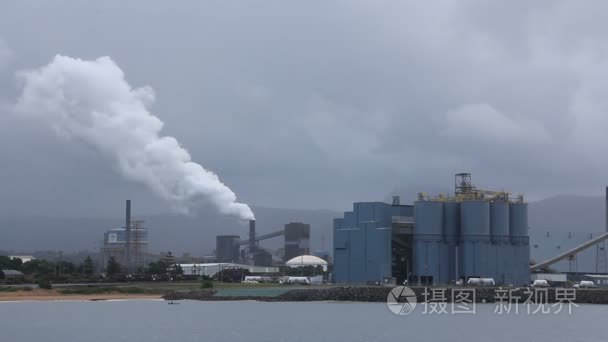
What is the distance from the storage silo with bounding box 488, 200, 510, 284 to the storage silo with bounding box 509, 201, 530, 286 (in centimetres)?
158

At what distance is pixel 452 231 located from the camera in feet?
404

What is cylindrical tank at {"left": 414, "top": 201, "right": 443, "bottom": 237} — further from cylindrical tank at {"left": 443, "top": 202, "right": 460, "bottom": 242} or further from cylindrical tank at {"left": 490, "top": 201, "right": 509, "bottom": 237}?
cylindrical tank at {"left": 490, "top": 201, "right": 509, "bottom": 237}

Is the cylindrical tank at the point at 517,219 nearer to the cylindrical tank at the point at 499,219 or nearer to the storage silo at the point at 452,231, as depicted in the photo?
the cylindrical tank at the point at 499,219

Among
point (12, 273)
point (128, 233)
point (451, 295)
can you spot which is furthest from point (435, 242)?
point (128, 233)

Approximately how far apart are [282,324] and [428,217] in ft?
174

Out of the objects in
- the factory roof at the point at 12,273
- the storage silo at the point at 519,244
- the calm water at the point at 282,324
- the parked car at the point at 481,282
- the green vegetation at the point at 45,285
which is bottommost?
the calm water at the point at 282,324

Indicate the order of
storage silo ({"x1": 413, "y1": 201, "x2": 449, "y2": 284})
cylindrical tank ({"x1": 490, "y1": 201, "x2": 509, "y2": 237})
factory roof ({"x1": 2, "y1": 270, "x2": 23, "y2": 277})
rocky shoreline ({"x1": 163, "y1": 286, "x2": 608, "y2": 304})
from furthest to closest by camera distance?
1. factory roof ({"x1": 2, "y1": 270, "x2": 23, "y2": 277})
2. cylindrical tank ({"x1": 490, "y1": 201, "x2": 509, "y2": 237})
3. storage silo ({"x1": 413, "y1": 201, "x2": 449, "y2": 284})
4. rocky shoreline ({"x1": 163, "y1": 286, "x2": 608, "y2": 304})

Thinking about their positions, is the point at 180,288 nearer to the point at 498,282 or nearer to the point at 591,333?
the point at 498,282

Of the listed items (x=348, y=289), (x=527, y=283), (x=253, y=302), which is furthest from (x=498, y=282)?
(x=253, y=302)

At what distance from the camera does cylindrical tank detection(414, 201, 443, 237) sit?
121 meters

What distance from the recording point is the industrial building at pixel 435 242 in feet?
394

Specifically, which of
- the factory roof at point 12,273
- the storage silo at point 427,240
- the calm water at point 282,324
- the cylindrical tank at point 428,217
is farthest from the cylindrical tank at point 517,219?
the factory roof at point 12,273

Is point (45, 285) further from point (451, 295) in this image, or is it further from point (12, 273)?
point (451, 295)

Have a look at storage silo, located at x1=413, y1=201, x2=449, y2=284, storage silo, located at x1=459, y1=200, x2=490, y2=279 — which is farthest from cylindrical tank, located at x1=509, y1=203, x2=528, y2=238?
storage silo, located at x1=413, y1=201, x2=449, y2=284
